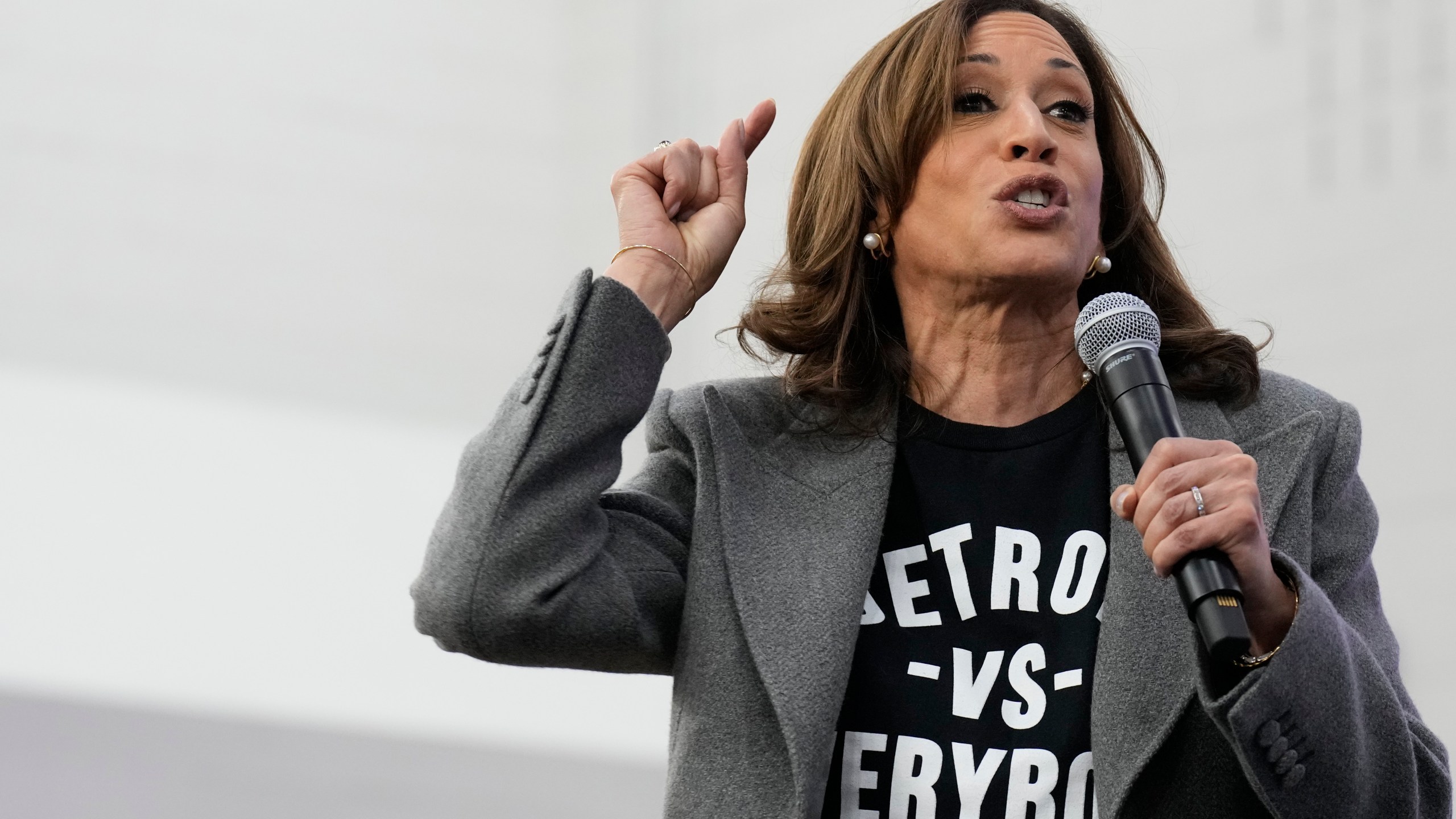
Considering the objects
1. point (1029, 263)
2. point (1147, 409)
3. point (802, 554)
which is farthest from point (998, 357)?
point (1147, 409)

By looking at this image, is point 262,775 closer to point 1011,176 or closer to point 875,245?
point 875,245

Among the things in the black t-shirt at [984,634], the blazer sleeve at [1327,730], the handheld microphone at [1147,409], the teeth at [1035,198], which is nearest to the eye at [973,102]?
the teeth at [1035,198]

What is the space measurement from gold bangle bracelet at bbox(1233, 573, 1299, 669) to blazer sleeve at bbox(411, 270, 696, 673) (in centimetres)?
63

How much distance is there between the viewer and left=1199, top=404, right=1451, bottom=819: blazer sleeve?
1.19 meters

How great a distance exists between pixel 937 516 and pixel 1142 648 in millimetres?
279

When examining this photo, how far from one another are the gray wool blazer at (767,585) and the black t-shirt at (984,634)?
0.04 m

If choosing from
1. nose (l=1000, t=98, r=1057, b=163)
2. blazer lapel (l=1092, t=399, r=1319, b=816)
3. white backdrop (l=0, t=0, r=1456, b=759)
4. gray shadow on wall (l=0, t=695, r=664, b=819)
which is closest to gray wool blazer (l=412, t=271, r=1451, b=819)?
blazer lapel (l=1092, t=399, r=1319, b=816)

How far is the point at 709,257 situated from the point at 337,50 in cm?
215

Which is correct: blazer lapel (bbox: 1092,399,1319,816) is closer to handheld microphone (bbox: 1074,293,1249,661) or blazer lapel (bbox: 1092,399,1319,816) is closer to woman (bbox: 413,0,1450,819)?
woman (bbox: 413,0,1450,819)

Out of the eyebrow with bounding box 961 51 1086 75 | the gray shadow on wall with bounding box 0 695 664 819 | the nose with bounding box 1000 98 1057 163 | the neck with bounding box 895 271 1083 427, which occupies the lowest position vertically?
the gray shadow on wall with bounding box 0 695 664 819

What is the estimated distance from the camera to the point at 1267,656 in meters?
1.21

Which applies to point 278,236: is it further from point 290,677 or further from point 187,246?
point 290,677

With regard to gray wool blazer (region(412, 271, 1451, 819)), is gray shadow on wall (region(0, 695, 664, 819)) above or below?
below

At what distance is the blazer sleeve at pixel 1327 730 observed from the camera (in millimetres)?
1193
